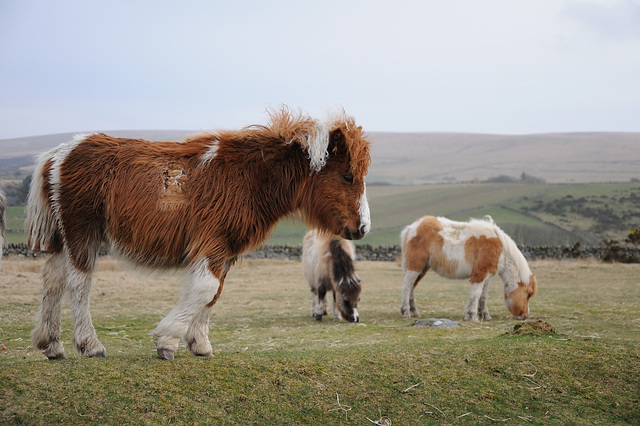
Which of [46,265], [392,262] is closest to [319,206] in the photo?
[46,265]

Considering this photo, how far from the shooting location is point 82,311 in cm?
590

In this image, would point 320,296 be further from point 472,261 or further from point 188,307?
point 188,307

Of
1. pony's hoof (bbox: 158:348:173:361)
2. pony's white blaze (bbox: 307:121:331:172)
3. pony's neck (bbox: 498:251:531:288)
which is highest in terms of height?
pony's white blaze (bbox: 307:121:331:172)

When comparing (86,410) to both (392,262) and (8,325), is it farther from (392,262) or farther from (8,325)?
(392,262)

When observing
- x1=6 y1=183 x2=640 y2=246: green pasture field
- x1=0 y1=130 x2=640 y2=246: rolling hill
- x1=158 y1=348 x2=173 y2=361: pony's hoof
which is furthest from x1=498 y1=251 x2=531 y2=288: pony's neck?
x1=6 y1=183 x2=640 y2=246: green pasture field

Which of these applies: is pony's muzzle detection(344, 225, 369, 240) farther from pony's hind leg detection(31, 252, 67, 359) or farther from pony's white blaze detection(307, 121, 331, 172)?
pony's hind leg detection(31, 252, 67, 359)

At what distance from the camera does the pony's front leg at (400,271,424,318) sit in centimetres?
1418

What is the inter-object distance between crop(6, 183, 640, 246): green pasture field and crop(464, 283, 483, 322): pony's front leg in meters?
28.2

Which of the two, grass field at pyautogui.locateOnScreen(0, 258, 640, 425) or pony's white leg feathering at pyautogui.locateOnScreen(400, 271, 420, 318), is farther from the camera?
pony's white leg feathering at pyautogui.locateOnScreen(400, 271, 420, 318)

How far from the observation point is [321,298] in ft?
46.6

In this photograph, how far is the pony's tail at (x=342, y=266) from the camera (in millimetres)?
13562

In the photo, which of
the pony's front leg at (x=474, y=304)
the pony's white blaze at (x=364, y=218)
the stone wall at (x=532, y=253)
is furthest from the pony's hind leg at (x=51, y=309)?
the stone wall at (x=532, y=253)

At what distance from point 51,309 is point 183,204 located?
5.94ft

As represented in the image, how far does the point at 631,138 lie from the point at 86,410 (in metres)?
188
